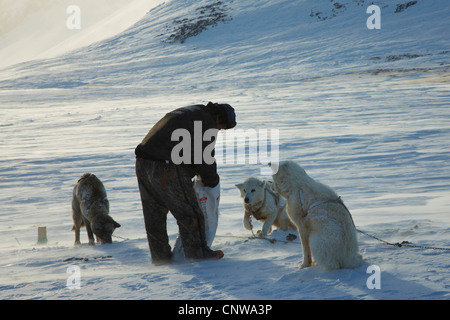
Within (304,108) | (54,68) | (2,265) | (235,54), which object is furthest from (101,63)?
(2,265)

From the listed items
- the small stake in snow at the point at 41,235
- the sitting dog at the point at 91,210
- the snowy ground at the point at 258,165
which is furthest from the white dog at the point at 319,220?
the small stake in snow at the point at 41,235

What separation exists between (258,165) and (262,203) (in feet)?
17.2

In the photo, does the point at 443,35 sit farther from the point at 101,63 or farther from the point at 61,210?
the point at 61,210

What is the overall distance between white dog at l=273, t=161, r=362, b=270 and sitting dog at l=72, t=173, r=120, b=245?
349cm

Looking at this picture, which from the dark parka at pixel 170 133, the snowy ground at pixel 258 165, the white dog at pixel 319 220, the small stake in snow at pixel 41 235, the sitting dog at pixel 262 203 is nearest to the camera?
the white dog at pixel 319 220

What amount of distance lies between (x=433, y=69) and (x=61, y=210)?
91.0 feet

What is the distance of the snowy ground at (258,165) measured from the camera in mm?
4727

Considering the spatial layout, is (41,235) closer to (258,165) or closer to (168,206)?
(168,206)

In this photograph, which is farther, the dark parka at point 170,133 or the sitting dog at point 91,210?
the sitting dog at point 91,210

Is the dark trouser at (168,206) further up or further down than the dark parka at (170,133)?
further down

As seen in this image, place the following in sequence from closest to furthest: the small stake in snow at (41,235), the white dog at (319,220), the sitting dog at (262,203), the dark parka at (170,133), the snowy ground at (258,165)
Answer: the white dog at (319,220) → the snowy ground at (258,165) → the dark parka at (170,133) → the sitting dog at (262,203) → the small stake in snow at (41,235)

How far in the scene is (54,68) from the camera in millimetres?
54688

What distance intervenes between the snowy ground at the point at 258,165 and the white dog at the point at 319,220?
15 centimetres

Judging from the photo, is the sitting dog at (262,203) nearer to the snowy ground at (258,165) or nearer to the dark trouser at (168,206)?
the snowy ground at (258,165)
